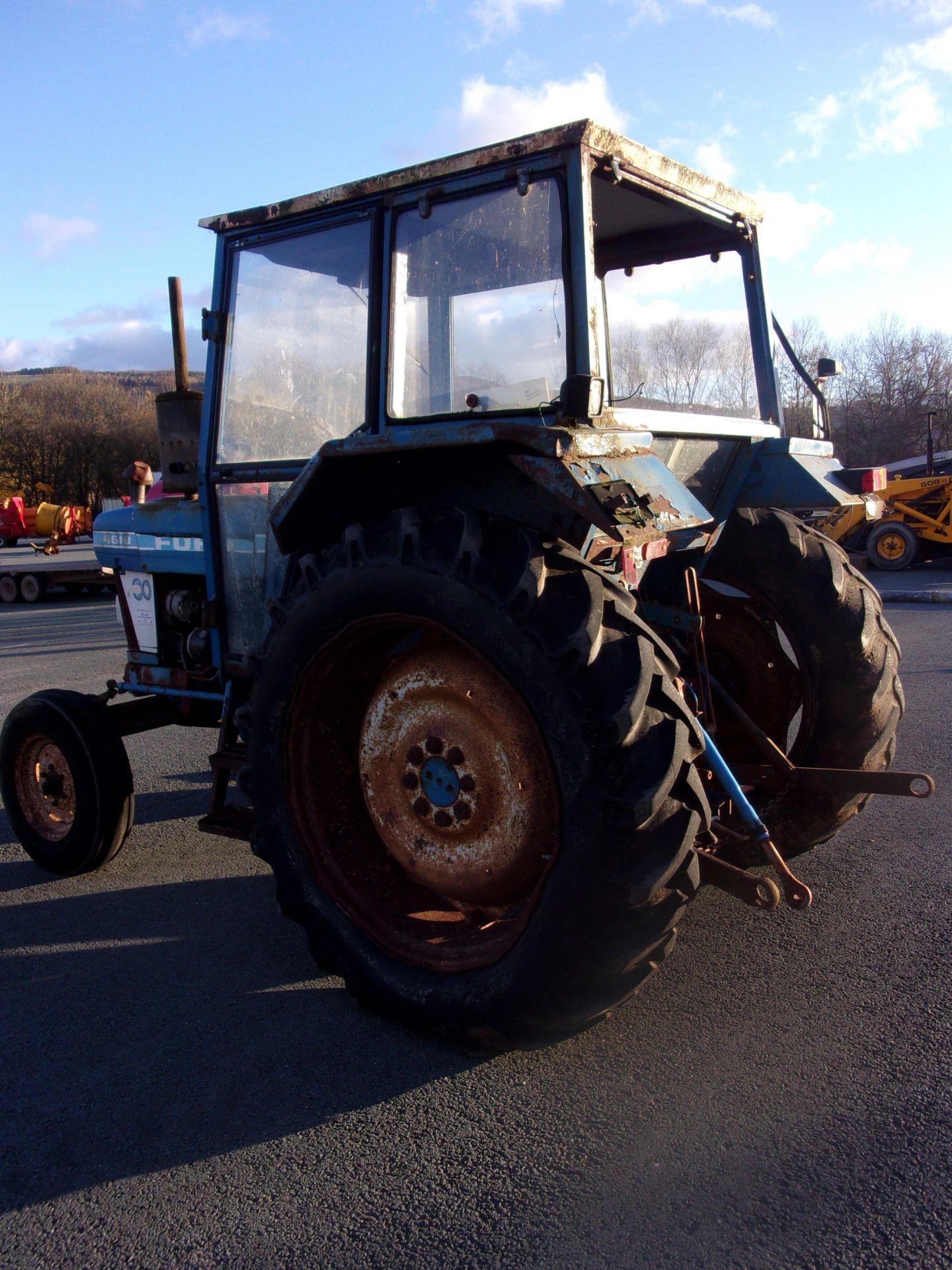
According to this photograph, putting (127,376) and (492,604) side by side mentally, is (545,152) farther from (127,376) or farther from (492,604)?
(127,376)

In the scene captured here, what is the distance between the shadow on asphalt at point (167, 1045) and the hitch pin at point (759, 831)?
101cm


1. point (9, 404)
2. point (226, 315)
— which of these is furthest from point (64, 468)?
point (226, 315)

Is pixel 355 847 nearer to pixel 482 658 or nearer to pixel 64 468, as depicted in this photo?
pixel 482 658

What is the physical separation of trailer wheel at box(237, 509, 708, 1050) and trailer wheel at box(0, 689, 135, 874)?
1.31 meters

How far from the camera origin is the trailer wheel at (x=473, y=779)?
232 centimetres

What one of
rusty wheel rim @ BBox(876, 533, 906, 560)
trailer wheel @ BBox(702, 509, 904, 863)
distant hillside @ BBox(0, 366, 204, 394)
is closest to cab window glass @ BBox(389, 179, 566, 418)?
trailer wheel @ BBox(702, 509, 904, 863)

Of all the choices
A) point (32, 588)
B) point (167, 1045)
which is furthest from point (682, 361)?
point (32, 588)

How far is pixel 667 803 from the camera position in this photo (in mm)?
2314

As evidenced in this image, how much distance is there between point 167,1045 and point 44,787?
1767 mm

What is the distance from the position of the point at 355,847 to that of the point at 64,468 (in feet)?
167

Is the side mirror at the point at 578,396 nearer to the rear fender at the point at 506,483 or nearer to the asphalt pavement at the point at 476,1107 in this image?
the rear fender at the point at 506,483

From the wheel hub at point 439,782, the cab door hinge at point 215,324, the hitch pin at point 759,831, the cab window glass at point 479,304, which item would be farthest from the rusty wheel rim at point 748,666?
the cab door hinge at point 215,324

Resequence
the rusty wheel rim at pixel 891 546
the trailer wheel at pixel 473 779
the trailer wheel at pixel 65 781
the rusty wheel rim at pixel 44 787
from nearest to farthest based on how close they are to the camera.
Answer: the trailer wheel at pixel 473 779
the trailer wheel at pixel 65 781
the rusty wheel rim at pixel 44 787
the rusty wheel rim at pixel 891 546

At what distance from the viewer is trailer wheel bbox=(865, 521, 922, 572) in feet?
54.0
